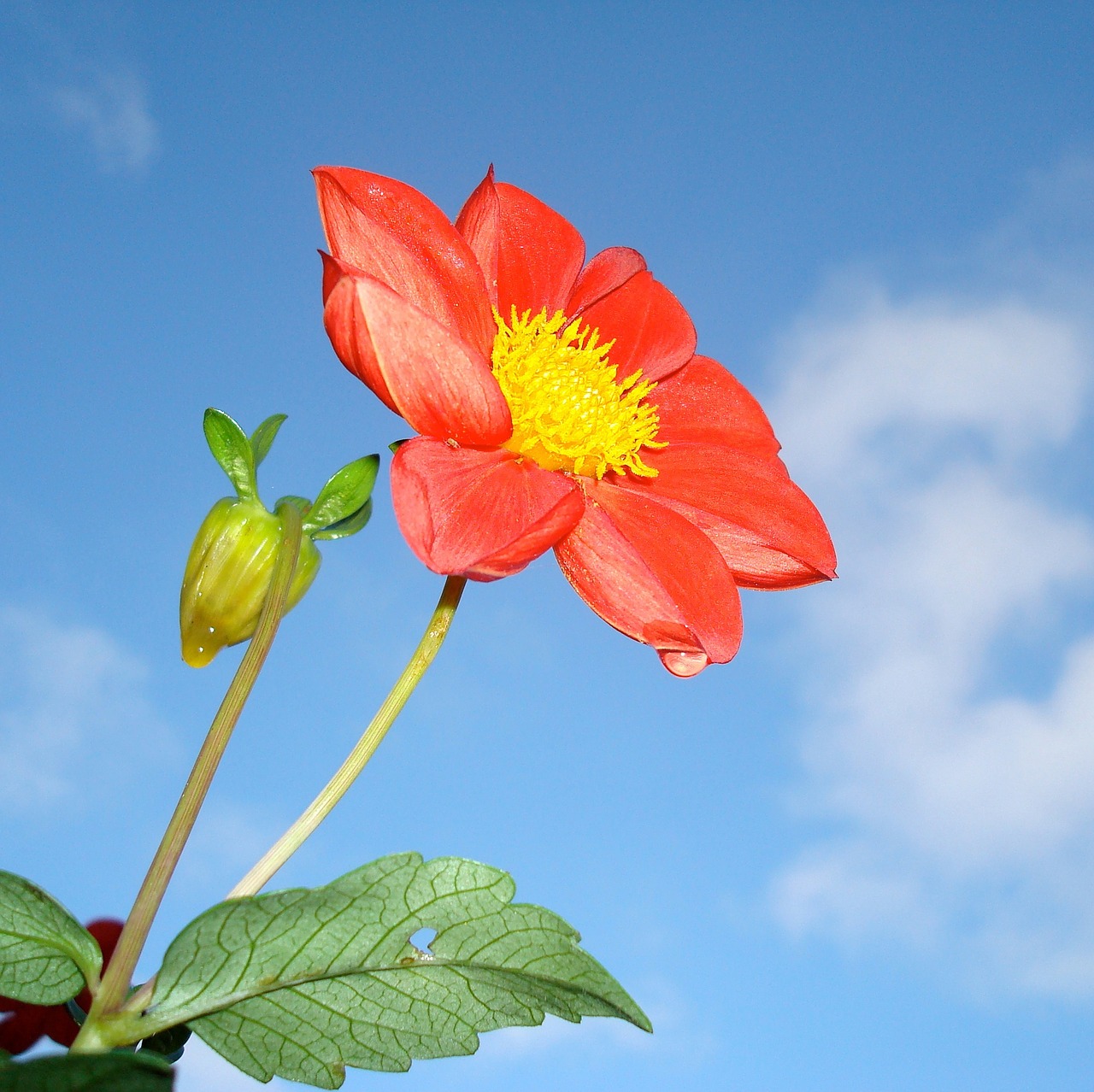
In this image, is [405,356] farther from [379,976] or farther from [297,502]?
[379,976]

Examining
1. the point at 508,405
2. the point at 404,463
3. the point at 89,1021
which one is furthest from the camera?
the point at 508,405

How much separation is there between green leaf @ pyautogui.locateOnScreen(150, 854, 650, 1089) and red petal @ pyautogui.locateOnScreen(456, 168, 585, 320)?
1.71 feet

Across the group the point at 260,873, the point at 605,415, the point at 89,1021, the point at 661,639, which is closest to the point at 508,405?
the point at 605,415

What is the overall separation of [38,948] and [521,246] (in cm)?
69

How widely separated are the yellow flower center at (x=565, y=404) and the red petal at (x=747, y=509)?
37mm

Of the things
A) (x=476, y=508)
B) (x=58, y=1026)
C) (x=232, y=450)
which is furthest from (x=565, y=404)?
(x=58, y=1026)

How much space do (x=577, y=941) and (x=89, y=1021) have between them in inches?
10.9

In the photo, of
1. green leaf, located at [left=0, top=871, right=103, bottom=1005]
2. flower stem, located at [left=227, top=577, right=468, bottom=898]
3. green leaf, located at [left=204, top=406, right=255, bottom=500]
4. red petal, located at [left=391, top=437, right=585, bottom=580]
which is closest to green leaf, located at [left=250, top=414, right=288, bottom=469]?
green leaf, located at [left=204, top=406, right=255, bottom=500]

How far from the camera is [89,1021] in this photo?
0.60 meters

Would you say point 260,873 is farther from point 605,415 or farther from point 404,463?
point 605,415

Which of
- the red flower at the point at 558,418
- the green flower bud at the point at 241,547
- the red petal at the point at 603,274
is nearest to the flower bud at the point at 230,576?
the green flower bud at the point at 241,547

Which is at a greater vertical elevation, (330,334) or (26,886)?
(330,334)

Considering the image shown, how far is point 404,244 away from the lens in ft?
2.80

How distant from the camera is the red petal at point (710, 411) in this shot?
3.38 feet
